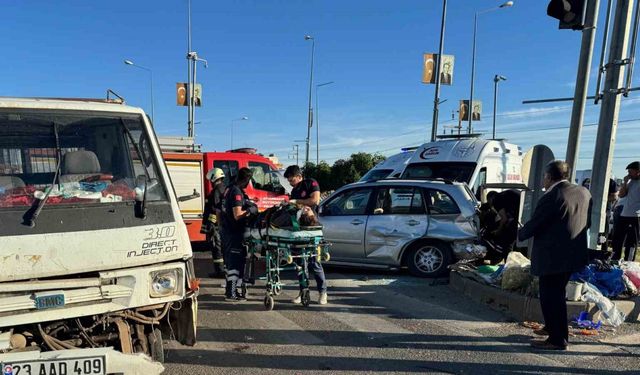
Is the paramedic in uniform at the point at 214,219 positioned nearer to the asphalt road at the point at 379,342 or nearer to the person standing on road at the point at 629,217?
the asphalt road at the point at 379,342

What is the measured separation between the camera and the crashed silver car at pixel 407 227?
26.2 feet

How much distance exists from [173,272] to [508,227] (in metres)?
6.18

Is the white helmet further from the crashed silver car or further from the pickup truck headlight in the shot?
the pickup truck headlight

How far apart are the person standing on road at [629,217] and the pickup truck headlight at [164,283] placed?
7547 millimetres

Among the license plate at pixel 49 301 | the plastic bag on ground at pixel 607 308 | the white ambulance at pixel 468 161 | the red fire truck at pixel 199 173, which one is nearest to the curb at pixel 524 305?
the plastic bag on ground at pixel 607 308

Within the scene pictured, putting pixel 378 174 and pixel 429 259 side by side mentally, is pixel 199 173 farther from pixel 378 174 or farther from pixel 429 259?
pixel 378 174

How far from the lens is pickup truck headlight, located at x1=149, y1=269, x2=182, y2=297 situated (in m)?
3.53

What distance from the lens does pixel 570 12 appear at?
589 centimetres

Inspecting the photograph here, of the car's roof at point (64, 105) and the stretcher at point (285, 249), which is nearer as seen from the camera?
the car's roof at point (64, 105)

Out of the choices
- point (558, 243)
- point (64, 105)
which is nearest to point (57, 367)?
point (64, 105)

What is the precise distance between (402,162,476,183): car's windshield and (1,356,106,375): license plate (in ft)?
31.8

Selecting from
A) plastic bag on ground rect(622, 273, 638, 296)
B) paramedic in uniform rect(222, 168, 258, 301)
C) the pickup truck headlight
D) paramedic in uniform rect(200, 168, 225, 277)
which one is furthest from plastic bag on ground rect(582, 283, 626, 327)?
paramedic in uniform rect(200, 168, 225, 277)

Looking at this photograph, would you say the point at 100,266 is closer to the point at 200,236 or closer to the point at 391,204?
the point at 391,204

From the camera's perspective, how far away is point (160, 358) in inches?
143
